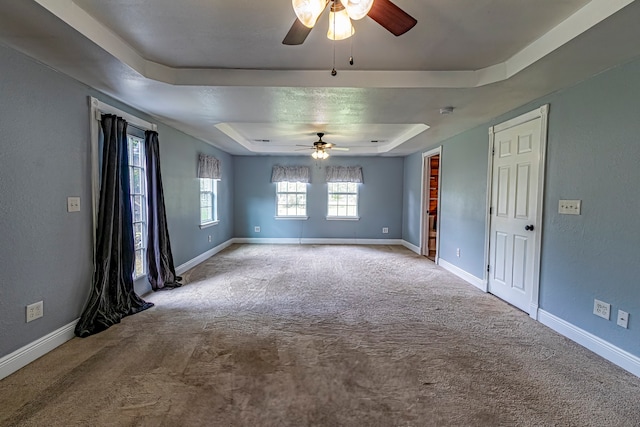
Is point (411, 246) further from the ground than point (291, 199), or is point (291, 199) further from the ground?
point (291, 199)

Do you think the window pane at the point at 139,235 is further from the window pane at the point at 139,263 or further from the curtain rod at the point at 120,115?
the curtain rod at the point at 120,115

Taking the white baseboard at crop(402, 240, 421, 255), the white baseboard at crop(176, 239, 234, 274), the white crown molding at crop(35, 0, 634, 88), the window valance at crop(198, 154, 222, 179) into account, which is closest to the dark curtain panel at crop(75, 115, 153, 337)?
the white crown molding at crop(35, 0, 634, 88)

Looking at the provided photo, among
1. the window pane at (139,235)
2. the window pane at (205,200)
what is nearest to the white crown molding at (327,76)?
the window pane at (139,235)

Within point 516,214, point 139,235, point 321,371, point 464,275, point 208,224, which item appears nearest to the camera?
point 321,371

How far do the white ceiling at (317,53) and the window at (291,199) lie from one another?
4.13 m

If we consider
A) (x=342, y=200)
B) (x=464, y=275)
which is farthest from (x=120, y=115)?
(x=342, y=200)

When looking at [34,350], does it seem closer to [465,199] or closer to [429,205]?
Result: [465,199]

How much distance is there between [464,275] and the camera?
189 inches

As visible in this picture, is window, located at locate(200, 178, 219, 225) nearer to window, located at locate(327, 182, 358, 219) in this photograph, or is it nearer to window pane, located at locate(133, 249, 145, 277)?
window pane, located at locate(133, 249, 145, 277)

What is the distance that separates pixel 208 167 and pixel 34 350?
3970 mm

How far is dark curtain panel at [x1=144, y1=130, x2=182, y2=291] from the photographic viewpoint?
386 cm

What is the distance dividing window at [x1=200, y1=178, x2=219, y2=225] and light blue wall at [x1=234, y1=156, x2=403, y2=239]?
1.28m

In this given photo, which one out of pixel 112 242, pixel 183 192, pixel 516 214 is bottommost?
pixel 112 242

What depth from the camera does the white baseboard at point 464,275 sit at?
426 centimetres
